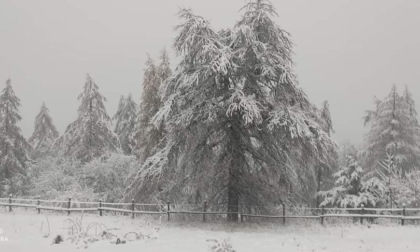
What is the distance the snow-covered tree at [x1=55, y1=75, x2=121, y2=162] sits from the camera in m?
33.1

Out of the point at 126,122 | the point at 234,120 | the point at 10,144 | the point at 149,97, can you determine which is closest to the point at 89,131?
the point at 149,97

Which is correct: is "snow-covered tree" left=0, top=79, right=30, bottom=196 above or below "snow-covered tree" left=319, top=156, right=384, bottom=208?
above

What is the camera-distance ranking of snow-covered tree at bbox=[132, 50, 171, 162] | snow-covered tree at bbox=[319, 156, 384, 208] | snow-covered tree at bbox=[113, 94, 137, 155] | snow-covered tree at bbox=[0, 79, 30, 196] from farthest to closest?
snow-covered tree at bbox=[113, 94, 137, 155] → snow-covered tree at bbox=[0, 79, 30, 196] → snow-covered tree at bbox=[132, 50, 171, 162] → snow-covered tree at bbox=[319, 156, 384, 208]

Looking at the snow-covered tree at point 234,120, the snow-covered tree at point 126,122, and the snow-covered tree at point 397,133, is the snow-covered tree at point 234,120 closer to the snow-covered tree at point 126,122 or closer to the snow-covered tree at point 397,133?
the snow-covered tree at point 397,133

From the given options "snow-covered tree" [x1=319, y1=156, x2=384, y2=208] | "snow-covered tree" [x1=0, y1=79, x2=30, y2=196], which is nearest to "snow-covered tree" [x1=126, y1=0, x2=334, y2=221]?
"snow-covered tree" [x1=319, y1=156, x2=384, y2=208]

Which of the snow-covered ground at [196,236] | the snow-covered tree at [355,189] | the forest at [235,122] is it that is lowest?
the snow-covered ground at [196,236]

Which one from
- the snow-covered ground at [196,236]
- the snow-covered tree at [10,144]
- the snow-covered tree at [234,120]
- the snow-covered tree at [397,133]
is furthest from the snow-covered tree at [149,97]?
the snow-covered tree at [397,133]

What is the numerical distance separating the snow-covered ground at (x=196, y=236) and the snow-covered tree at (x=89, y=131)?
1463 cm

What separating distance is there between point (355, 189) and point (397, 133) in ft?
28.0

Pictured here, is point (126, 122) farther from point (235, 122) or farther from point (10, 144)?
point (235, 122)

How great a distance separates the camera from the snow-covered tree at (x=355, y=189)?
27.1 m

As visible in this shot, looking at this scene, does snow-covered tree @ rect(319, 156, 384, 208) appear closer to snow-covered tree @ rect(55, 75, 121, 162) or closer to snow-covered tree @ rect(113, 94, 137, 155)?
snow-covered tree @ rect(55, 75, 121, 162)

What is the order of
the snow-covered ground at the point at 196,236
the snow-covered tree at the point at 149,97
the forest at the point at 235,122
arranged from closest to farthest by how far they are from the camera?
the snow-covered ground at the point at 196,236, the forest at the point at 235,122, the snow-covered tree at the point at 149,97

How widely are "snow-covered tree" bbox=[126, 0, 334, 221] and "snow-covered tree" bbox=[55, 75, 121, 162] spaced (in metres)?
15.4
